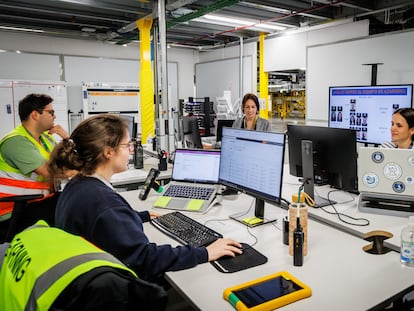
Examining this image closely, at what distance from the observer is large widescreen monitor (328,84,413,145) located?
374 cm

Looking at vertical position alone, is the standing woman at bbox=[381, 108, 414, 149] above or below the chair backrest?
above

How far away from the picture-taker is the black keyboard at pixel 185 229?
5.40 ft

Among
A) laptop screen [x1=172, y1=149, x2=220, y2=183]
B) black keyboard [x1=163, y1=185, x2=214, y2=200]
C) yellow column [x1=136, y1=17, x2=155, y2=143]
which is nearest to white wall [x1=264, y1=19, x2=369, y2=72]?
yellow column [x1=136, y1=17, x2=155, y2=143]

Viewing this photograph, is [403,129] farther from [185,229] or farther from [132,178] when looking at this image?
[132,178]

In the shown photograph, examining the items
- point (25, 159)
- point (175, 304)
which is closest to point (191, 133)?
point (25, 159)

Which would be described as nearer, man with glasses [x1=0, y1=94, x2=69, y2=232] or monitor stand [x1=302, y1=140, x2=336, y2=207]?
monitor stand [x1=302, y1=140, x2=336, y2=207]

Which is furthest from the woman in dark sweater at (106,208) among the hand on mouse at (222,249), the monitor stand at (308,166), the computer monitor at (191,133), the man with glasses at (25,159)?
the computer monitor at (191,133)

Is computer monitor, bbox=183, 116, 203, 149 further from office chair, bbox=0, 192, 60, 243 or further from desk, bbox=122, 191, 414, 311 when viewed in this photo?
desk, bbox=122, 191, 414, 311

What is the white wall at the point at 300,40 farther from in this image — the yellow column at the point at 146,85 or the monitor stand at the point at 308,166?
the monitor stand at the point at 308,166

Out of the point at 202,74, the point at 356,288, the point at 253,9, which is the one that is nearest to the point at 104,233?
the point at 356,288

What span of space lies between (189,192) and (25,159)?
1225mm

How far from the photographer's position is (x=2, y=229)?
2406mm

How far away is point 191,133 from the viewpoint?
390cm

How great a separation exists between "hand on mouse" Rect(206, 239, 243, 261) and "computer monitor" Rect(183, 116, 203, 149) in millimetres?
2329
